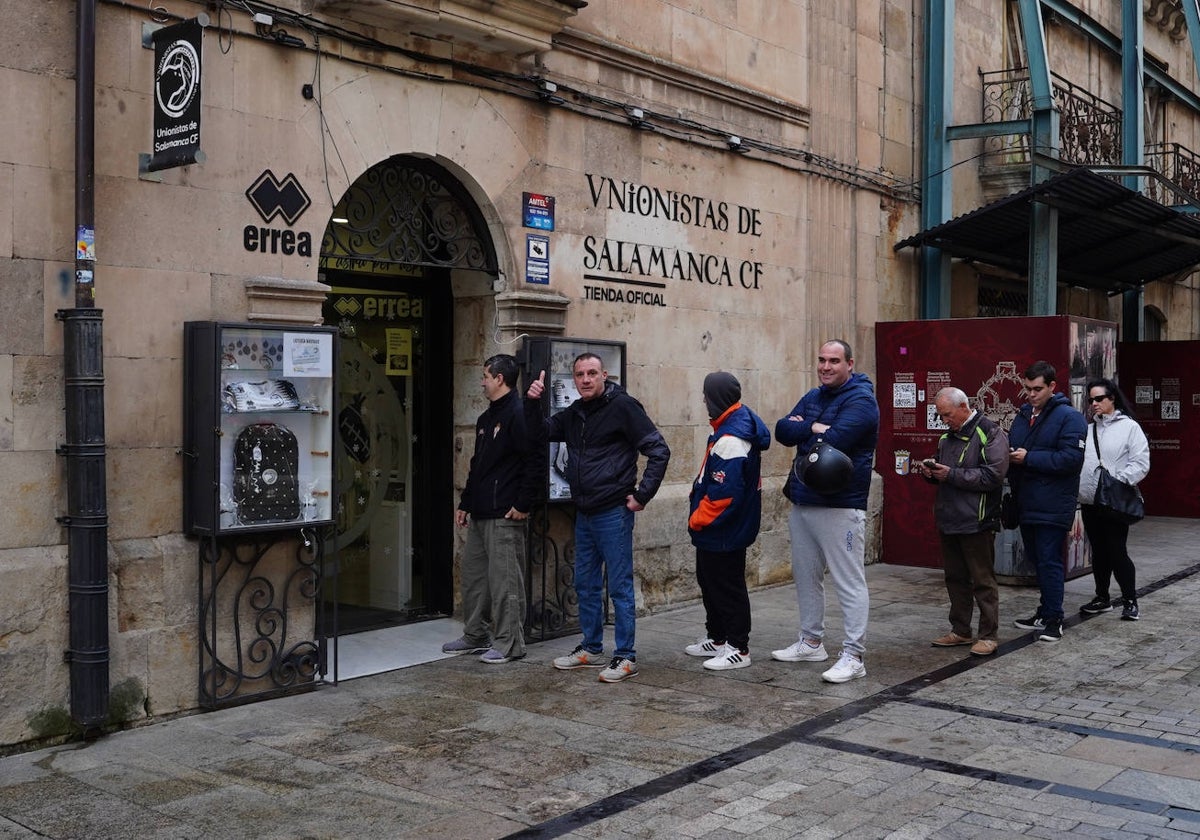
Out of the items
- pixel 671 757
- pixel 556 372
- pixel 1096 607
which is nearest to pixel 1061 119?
pixel 1096 607

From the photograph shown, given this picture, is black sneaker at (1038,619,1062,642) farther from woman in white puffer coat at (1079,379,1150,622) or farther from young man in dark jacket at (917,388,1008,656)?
woman in white puffer coat at (1079,379,1150,622)

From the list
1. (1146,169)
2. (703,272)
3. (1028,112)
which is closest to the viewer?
(703,272)

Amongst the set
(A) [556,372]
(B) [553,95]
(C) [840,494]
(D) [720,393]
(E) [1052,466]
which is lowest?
(C) [840,494]

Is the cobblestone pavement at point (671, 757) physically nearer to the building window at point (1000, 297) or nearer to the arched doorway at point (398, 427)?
the arched doorway at point (398, 427)

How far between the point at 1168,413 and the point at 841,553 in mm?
10013

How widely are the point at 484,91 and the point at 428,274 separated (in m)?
1.35

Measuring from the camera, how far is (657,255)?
31.2 feet

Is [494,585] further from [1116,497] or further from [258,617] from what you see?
[1116,497]

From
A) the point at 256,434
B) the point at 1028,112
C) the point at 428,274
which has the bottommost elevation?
the point at 256,434

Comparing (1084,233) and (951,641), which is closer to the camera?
(951,641)

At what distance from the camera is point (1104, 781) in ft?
17.6

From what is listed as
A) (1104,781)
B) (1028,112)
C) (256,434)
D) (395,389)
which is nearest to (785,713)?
(1104,781)

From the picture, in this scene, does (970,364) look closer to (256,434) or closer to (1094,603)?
(1094,603)

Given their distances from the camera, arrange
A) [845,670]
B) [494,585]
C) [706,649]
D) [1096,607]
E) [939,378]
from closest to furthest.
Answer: [845,670], [494,585], [706,649], [1096,607], [939,378]
